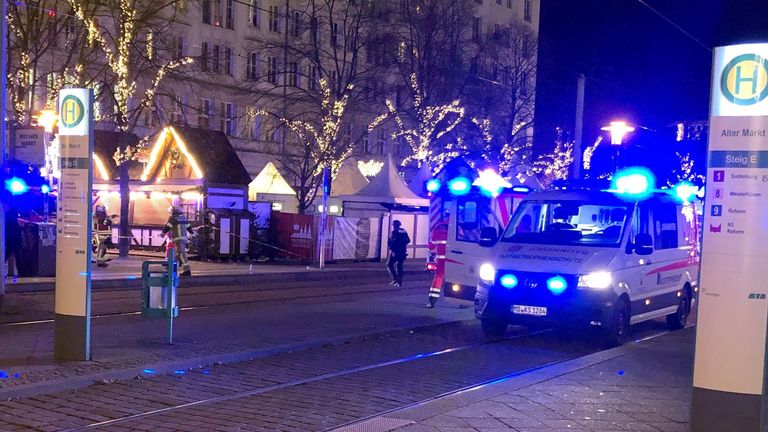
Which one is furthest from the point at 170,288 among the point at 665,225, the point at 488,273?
the point at 665,225

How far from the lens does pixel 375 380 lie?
9742 mm

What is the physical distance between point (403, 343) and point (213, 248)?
1629 cm

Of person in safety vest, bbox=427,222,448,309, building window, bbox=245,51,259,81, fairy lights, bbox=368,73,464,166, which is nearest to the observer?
person in safety vest, bbox=427,222,448,309

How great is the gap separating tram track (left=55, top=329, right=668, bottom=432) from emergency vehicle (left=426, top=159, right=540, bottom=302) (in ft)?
6.15

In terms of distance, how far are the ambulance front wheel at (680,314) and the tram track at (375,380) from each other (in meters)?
3.19

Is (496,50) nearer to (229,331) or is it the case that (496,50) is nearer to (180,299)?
(180,299)

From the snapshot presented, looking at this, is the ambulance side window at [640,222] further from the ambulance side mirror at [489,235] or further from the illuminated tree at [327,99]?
the illuminated tree at [327,99]

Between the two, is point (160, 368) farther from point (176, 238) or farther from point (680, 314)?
point (176, 238)

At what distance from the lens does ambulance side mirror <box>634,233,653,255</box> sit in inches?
492

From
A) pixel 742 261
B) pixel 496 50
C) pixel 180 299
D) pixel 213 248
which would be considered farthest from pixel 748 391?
pixel 496 50

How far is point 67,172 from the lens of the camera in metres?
9.27

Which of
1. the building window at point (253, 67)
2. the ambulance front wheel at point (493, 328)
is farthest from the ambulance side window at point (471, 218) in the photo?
the building window at point (253, 67)

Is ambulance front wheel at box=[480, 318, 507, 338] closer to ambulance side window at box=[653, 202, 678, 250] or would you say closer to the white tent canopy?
ambulance side window at box=[653, 202, 678, 250]

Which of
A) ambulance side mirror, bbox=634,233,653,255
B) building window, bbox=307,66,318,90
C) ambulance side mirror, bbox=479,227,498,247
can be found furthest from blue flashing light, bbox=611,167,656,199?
building window, bbox=307,66,318,90
